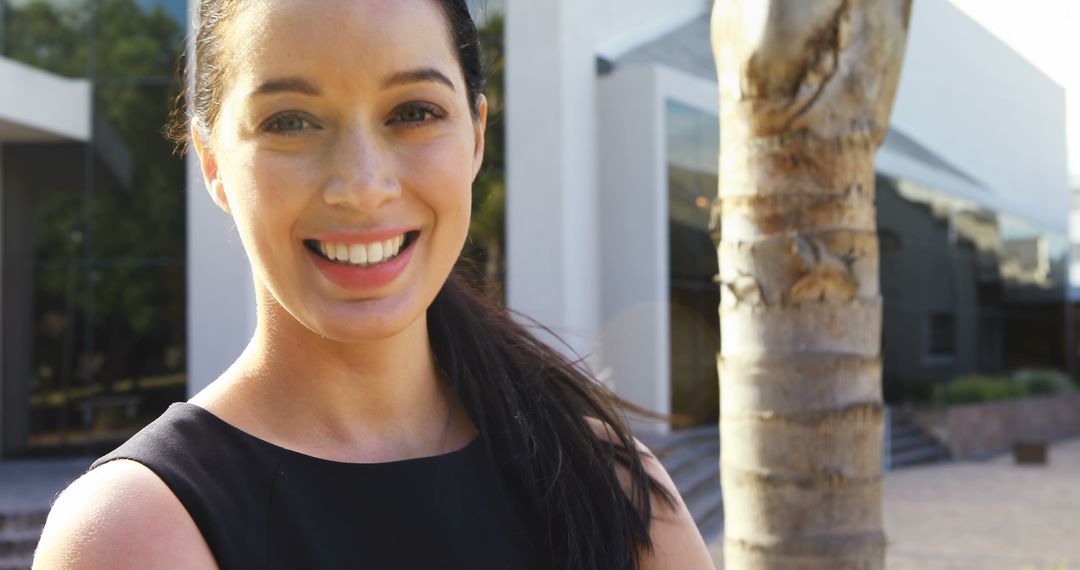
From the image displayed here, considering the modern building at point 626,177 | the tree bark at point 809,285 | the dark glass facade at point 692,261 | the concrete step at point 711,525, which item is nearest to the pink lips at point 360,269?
the tree bark at point 809,285

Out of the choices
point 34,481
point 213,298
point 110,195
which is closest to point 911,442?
point 213,298

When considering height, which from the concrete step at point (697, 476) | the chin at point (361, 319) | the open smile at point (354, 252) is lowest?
the concrete step at point (697, 476)

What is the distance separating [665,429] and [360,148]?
1293cm

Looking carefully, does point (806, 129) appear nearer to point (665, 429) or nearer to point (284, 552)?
point (284, 552)

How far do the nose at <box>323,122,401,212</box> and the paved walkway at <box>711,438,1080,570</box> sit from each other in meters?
7.37

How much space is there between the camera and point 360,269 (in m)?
1.31

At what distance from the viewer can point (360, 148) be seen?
50.6 inches

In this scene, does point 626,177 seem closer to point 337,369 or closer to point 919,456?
point 919,456

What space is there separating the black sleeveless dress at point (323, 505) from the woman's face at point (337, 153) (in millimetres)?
194

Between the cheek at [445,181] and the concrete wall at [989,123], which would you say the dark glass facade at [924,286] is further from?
the cheek at [445,181]

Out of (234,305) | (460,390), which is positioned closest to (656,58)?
(234,305)

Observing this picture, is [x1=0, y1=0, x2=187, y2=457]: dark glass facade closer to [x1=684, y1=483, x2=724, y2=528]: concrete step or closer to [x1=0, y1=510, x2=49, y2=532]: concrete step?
[x1=0, y1=510, x2=49, y2=532]: concrete step

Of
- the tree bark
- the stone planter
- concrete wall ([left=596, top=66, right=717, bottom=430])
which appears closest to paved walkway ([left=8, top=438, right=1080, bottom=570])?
the stone planter

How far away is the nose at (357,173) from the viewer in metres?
1.28
